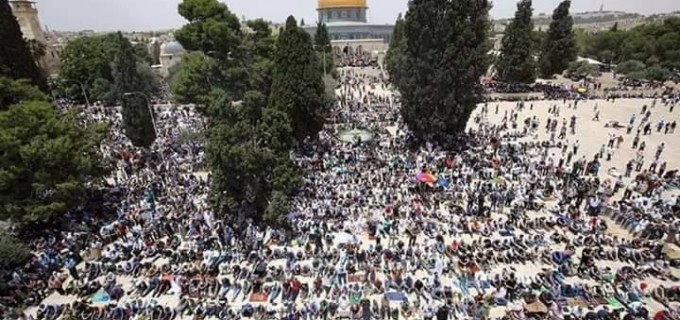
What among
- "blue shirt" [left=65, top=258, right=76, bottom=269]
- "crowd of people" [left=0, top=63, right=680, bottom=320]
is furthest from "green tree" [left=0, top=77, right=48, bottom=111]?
"blue shirt" [left=65, top=258, right=76, bottom=269]

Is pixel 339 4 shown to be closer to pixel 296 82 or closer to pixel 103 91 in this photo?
pixel 103 91

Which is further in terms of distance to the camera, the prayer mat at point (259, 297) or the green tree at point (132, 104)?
the green tree at point (132, 104)

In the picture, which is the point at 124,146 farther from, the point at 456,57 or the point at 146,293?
the point at 456,57

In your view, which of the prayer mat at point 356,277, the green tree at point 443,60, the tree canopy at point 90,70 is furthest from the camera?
the tree canopy at point 90,70

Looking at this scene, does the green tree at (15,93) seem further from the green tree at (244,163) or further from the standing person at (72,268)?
the standing person at (72,268)

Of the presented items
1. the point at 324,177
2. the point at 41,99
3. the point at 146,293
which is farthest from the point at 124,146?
the point at 146,293

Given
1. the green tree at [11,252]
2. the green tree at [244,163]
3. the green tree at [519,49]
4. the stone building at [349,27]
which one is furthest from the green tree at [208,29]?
the stone building at [349,27]

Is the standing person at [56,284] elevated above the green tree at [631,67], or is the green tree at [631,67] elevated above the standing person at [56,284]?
the standing person at [56,284]
